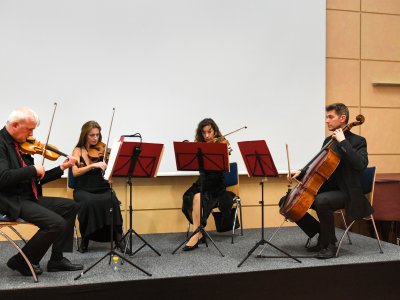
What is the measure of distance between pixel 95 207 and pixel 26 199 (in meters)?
0.70

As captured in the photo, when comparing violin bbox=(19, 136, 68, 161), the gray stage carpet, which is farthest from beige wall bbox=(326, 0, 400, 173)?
violin bbox=(19, 136, 68, 161)

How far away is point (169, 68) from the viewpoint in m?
4.46

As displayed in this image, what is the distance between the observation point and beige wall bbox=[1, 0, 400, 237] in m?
4.69

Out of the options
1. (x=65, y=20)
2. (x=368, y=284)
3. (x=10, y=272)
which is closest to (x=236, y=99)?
(x=65, y=20)

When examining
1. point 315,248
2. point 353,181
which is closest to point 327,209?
point 353,181

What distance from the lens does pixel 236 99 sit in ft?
15.2

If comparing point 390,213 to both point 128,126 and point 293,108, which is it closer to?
point 293,108

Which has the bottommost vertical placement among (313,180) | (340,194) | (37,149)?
(340,194)

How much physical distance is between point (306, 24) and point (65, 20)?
A: 241 centimetres

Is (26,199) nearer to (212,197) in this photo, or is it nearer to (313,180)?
(212,197)

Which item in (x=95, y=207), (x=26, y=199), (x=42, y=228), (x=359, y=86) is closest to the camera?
(x=42, y=228)

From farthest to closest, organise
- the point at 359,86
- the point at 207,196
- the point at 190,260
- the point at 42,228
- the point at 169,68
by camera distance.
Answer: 1. the point at 359,86
2. the point at 169,68
3. the point at 207,196
4. the point at 190,260
5. the point at 42,228

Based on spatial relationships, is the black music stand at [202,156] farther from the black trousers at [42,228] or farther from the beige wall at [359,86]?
the beige wall at [359,86]

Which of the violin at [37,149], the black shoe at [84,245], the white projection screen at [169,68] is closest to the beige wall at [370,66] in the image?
the white projection screen at [169,68]
